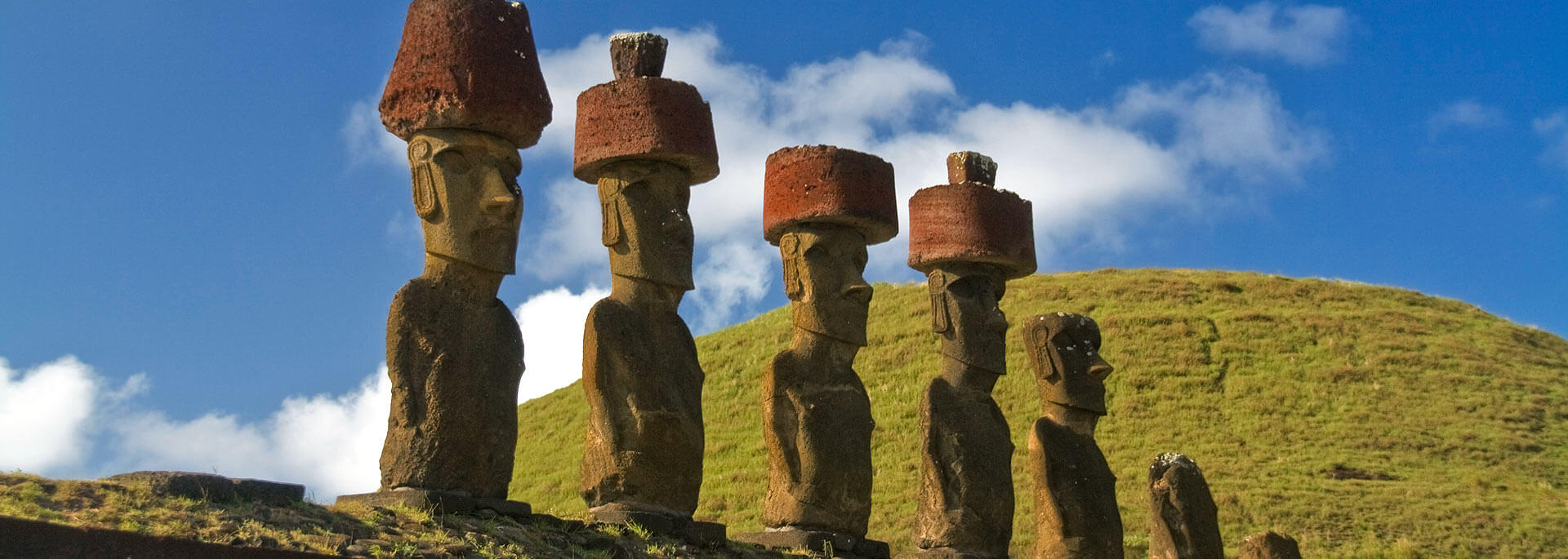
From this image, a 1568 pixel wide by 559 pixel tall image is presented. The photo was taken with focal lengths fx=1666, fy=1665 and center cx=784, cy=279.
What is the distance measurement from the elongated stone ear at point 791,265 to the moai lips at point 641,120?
1.18 m

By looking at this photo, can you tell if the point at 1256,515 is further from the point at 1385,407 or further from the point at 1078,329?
the point at 1078,329

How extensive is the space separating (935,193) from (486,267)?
497 cm

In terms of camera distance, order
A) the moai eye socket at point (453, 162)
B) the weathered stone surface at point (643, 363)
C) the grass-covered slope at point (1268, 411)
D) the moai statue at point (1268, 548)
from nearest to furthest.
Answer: the moai eye socket at point (453, 162)
the weathered stone surface at point (643, 363)
the moai statue at point (1268, 548)
the grass-covered slope at point (1268, 411)

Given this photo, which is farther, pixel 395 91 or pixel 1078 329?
pixel 1078 329

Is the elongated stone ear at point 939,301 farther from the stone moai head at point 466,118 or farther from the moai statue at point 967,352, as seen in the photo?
the stone moai head at point 466,118

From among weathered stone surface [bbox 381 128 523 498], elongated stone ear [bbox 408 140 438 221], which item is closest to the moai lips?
weathered stone surface [bbox 381 128 523 498]

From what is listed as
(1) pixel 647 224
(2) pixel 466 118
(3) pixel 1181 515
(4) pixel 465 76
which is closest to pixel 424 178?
(2) pixel 466 118

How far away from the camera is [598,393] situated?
10.0 meters

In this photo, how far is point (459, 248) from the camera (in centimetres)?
934

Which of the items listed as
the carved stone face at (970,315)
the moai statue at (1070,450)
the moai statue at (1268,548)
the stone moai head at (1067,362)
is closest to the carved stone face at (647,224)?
the carved stone face at (970,315)

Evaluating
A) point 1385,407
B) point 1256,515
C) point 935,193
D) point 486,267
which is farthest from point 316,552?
point 1385,407

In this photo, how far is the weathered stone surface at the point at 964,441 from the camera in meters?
12.1

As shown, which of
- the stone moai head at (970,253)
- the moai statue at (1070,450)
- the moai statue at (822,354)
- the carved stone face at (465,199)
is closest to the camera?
the carved stone face at (465,199)

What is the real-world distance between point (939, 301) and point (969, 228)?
634 millimetres
